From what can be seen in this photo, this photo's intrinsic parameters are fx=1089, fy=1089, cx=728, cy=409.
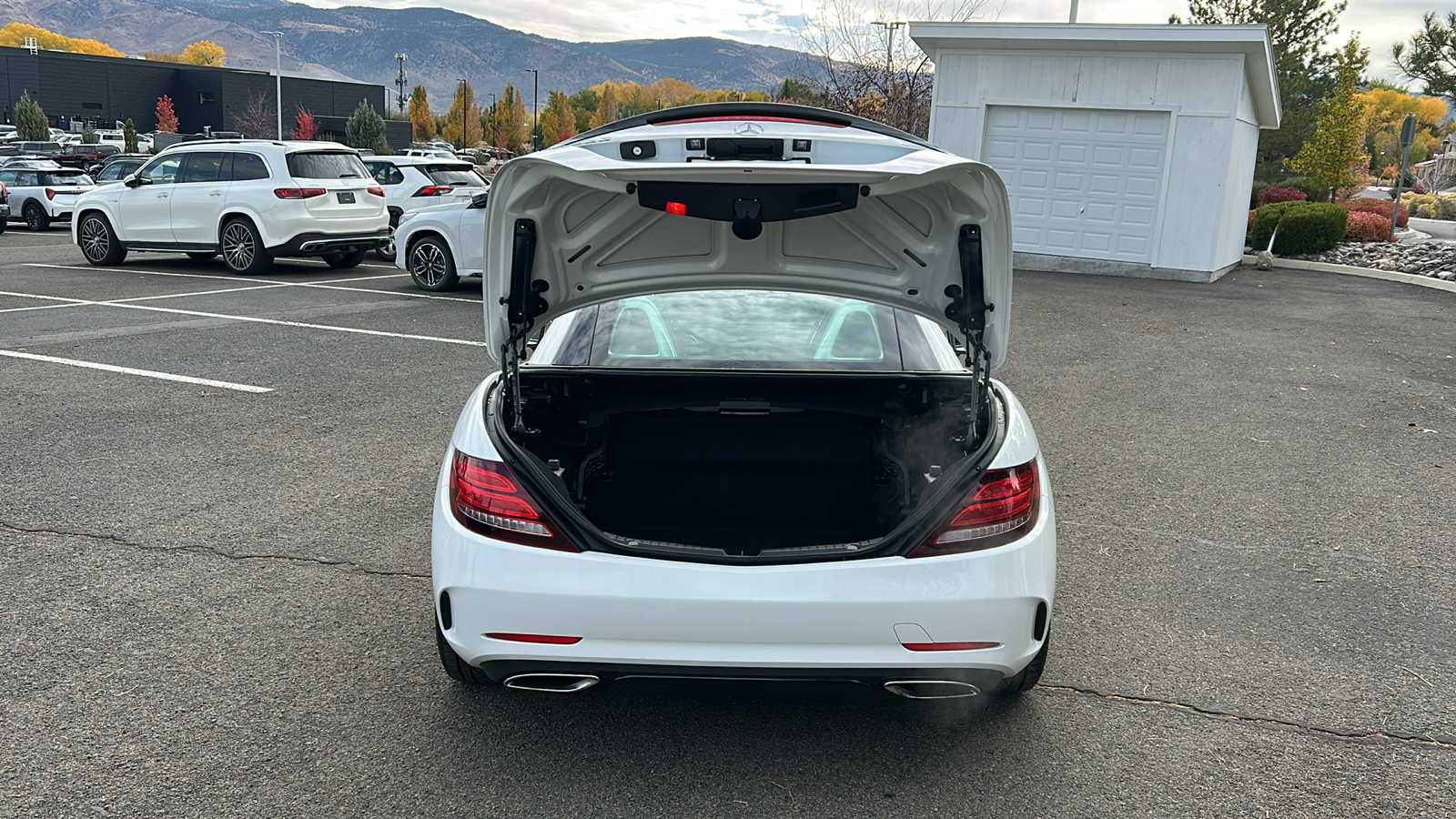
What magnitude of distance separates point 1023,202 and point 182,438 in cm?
1469

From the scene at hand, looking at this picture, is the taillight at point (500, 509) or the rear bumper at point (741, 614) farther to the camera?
the taillight at point (500, 509)

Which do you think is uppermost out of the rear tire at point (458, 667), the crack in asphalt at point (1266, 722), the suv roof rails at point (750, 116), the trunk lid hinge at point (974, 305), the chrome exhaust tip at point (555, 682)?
the suv roof rails at point (750, 116)

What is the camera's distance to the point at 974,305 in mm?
3238

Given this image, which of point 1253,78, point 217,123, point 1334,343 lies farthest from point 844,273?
point 217,123

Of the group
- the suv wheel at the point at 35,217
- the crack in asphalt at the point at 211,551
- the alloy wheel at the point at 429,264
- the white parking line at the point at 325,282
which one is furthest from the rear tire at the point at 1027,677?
the suv wheel at the point at 35,217

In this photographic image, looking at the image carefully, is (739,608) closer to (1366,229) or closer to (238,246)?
(238,246)

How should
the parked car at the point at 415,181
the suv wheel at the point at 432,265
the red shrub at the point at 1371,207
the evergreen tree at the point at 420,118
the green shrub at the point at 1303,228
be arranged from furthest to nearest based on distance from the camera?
1. the evergreen tree at the point at 420,118
2. the red shrub at the point at 1371,207
3. the green shrub at the point at 1303,228
4. the parked car at the point at 415,181
5. the suv wheel at the point at 432,265

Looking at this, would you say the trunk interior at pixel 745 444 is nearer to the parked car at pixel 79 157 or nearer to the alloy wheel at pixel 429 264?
the alloy wheel at pixel 429 264

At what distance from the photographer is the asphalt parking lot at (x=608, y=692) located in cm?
283

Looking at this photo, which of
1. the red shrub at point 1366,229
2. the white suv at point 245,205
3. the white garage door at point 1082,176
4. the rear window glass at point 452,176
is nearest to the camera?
the white suv at point 245,205

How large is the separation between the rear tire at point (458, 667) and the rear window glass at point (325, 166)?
13091mm

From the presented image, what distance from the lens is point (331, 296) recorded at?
12.5 meters

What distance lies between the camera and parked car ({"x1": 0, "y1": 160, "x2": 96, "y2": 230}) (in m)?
23.2

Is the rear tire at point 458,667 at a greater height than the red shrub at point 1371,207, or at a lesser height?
lesser
